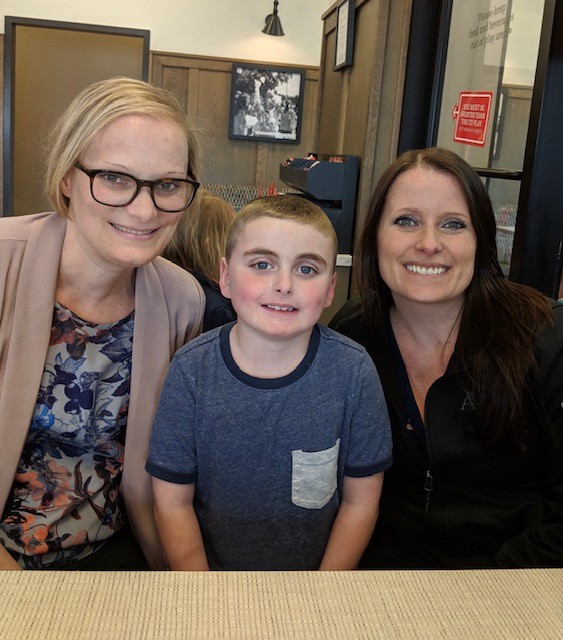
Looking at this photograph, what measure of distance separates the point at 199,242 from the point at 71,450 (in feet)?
2.84

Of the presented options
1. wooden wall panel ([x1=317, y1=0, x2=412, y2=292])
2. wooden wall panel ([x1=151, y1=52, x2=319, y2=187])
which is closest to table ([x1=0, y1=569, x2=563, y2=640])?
wooden wall panel ([x1=317, y1=0, x2=412, y2=292])

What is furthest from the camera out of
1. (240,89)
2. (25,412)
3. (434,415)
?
(240,89)

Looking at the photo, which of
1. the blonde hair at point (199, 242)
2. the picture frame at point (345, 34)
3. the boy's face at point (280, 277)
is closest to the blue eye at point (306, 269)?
the boy's face at point (280, 277)

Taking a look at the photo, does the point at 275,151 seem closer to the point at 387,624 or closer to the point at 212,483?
the point at 212,483

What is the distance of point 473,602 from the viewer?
79cm

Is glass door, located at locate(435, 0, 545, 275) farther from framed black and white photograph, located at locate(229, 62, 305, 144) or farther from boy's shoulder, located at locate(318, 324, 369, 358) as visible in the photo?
framed black and white photograph, located at locate(229, 62, 305, 144)

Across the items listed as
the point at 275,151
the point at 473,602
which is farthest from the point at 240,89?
the point at 473,602

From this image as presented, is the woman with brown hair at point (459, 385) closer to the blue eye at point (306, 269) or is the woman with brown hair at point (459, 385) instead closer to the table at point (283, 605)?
the blue eye at point (306, 269)

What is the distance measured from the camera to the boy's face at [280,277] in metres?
1.30

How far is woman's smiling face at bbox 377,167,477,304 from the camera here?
1.49 m

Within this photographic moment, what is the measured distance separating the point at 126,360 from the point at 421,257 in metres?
0.70

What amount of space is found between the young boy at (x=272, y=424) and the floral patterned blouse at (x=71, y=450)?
0.17 metres

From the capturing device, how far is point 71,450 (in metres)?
1.46

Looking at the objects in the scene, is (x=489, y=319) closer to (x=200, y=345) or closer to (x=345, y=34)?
(x=200, y=345)
